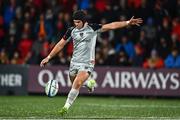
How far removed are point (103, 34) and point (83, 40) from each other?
36.0ft

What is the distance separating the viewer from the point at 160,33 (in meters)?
24.9

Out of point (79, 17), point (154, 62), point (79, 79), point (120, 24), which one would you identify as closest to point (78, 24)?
point (79, 17)

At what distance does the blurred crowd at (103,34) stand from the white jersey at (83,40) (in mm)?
9413

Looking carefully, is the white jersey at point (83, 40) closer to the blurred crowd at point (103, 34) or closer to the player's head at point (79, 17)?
the player's head at point (79, 17)

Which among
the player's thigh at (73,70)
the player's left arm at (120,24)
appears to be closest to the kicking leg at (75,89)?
the player's thigh at (73,70)

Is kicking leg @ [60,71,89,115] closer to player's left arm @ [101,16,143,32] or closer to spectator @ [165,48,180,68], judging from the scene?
player's left arm @ [101,16,143,32]

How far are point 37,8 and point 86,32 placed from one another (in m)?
12.8

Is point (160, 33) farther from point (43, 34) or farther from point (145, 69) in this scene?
point (43, 34)

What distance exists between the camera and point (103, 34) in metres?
25.9

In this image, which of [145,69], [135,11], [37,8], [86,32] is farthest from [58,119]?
[37,8]

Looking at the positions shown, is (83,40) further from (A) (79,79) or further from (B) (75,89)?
(B) (75,89)

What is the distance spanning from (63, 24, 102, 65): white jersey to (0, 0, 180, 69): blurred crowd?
30.9ft

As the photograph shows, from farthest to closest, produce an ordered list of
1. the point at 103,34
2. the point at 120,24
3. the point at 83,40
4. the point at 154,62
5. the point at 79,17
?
1. the point at 103,34
2. the point at 154,62
3. the point at 83,40
4. the point at 79,17
5. the point at 120,24

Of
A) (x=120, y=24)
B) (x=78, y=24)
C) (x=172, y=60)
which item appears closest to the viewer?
(x=120, y=24)
